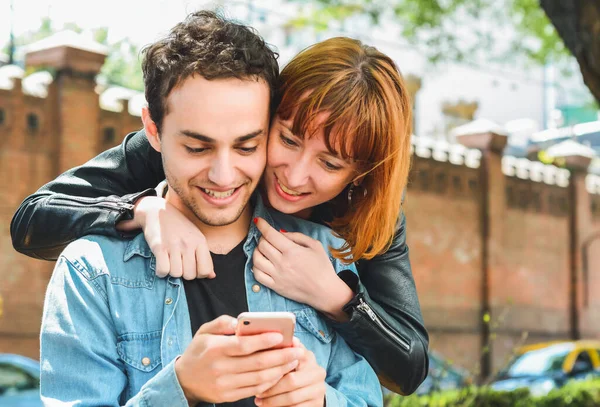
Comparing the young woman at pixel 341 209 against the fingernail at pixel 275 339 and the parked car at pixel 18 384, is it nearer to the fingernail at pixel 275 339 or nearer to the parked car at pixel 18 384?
the fingernail at pixel 275 339

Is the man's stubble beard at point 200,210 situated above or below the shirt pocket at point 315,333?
above

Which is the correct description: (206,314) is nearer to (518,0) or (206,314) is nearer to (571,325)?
(518,0)

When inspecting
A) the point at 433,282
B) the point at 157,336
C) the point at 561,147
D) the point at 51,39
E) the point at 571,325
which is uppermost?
the point at 157,336

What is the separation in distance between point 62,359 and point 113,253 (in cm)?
25

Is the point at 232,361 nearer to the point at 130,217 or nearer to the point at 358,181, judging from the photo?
the point at 130,217

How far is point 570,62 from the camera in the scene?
16.5m

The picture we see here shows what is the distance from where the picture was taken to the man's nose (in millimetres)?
1694

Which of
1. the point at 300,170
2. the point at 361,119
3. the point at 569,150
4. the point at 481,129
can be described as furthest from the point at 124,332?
the point at 569,150

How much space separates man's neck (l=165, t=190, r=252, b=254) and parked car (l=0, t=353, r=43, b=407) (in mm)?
7609

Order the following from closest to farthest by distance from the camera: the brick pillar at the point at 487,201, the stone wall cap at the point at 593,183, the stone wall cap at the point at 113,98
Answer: the stone wall cap at the point at 113,98 → the brick pillar at the point at 487,201 → the stone wall cap at the point at 593,183

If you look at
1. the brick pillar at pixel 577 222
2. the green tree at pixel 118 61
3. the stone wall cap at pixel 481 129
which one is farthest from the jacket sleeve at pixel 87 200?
the brick pillar at pixel 577 222

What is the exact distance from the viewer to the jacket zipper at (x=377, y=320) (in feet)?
6.26

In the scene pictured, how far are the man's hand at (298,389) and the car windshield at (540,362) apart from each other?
11.2 metres

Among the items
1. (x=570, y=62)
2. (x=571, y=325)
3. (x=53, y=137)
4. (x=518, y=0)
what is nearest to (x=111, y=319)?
(x=53, y=137)
